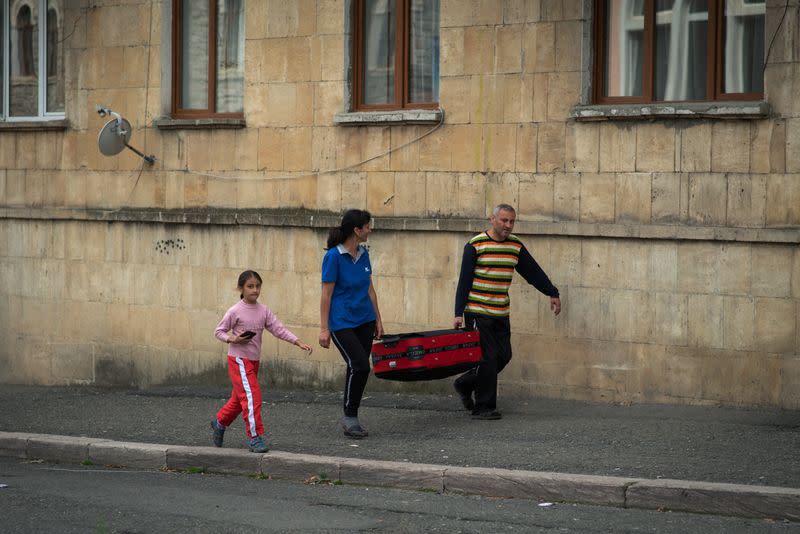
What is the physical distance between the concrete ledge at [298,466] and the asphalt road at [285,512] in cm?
12

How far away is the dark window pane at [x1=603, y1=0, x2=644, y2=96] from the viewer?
11.9 m

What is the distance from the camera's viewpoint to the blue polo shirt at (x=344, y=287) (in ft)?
33.2

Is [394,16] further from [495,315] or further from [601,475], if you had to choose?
[601,475]

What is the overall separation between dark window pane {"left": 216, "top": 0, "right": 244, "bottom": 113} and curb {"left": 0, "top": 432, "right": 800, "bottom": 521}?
15.7 feet

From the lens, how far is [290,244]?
1351 centimetres

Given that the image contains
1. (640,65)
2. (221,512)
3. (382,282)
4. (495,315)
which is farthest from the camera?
(382,282)

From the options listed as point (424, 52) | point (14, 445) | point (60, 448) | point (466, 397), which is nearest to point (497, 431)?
point (466, 397)

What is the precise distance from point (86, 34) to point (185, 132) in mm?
1872

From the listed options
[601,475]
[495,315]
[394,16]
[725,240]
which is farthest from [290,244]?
[601,475]

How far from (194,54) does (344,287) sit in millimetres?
5412

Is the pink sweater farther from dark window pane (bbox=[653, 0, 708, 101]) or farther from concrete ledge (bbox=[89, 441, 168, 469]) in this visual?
dark window pane (bbox=[653, 0, 708, 101])

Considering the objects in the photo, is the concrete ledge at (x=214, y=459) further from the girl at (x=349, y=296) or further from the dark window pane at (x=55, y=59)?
the dark window pane at (x=55, y=59)

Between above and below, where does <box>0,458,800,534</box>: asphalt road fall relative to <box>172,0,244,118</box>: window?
below

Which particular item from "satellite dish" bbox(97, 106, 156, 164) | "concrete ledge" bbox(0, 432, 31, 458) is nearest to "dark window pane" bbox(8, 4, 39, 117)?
"satellite dish" bbox(97, 106, 156, 164)
